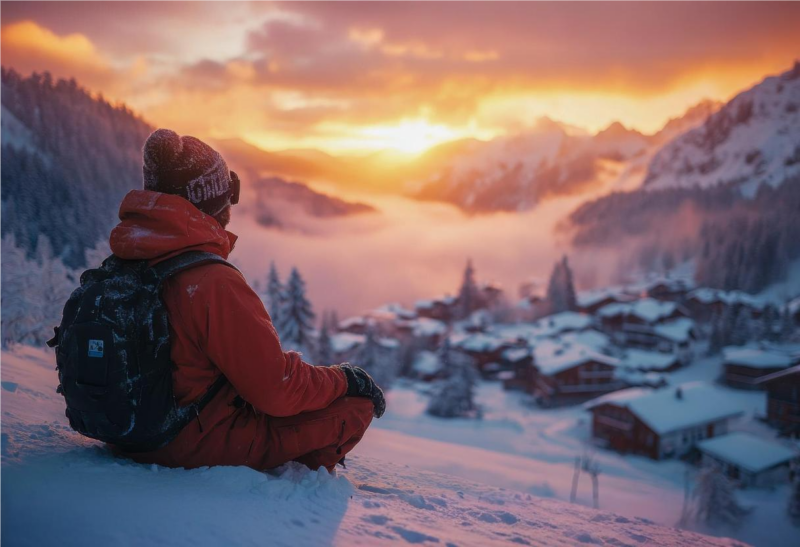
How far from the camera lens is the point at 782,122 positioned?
6939 inches

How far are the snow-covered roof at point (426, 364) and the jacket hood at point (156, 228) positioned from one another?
4260 cm

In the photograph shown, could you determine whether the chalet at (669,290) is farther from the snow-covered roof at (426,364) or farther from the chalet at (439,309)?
the snow-covered roof at (426,364)

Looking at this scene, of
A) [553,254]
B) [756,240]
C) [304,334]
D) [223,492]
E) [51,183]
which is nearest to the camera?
[223,492]

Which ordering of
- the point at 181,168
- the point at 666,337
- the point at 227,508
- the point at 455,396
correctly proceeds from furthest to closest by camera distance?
the point at 666,337 < the point at 455,396 < the point at 181,168 < the point at 227,508

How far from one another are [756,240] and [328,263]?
133m

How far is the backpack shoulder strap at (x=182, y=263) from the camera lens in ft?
7.11

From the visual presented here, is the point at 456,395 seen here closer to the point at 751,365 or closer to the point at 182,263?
the point at 751,365

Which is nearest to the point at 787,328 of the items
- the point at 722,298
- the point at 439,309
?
the point at 722,298

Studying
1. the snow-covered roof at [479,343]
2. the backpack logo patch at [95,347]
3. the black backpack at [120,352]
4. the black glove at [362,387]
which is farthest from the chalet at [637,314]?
the backpack logo patch at [95,347]

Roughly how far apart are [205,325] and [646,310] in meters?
58.8

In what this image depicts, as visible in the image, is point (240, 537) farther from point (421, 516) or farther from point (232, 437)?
point (421, 516)

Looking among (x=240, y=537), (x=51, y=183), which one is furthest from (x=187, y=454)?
(x=51, y=183)

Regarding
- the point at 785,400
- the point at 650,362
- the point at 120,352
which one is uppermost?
the point at 120,352

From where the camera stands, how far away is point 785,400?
29.9m
